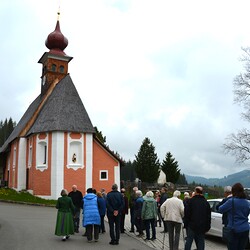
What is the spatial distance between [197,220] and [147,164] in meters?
45.2

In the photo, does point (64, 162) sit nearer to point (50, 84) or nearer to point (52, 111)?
point (52, 111)

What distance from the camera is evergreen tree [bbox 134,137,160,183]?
5266 cm

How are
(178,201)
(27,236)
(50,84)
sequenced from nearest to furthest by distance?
(178,201)
(27,236)
(50,84)

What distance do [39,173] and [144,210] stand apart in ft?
60.7

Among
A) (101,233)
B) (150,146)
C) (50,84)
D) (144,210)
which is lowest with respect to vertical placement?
(101,233)

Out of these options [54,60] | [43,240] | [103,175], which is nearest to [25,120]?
[54,60]

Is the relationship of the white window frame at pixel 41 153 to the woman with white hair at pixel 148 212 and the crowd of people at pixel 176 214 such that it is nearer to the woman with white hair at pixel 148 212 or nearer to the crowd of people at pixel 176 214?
the crowd of people at pixel 176 214

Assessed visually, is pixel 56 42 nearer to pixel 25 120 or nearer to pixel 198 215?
pixel 25 120

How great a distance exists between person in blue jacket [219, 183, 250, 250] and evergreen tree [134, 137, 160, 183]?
45778 millimetres

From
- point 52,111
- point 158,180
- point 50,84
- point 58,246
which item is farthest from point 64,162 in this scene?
point 158,180

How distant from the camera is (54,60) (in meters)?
37.1

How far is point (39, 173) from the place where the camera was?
28469 millimetres

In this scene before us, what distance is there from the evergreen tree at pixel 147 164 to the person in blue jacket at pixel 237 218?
45778mm

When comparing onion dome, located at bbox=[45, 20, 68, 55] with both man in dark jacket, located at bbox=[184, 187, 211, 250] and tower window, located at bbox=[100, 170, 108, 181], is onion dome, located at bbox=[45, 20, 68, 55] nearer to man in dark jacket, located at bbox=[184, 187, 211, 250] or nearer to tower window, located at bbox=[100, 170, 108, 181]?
tower window, located at bbox=[100, 170, 108, 181]
